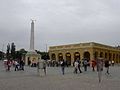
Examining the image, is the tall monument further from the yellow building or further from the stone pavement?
the stone pavement

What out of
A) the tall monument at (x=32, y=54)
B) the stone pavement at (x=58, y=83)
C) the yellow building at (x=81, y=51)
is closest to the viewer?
the stone pavement at (x=58, y=83)

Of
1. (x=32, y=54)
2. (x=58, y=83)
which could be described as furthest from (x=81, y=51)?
(x=58, y=83)

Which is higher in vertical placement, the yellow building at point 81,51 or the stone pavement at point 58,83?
the yellow building at point 81,51

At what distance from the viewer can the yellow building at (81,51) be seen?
8250 centimetres

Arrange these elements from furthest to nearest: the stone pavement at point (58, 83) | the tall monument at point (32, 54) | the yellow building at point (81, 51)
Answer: the yellow building at point (81, 51), the tall monument at point (32, 54), the stone pavement at point (58, 83)

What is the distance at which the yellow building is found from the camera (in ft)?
271

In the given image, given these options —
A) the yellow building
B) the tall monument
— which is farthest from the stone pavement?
the yellow building

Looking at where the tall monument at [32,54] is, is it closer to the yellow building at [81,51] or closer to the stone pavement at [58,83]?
the yellow building at [81,51]

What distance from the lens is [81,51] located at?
3337 inches

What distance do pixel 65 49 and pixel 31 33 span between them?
18650 millimetres

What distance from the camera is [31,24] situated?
244 ft

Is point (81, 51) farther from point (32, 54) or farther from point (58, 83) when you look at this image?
point (58, 83)

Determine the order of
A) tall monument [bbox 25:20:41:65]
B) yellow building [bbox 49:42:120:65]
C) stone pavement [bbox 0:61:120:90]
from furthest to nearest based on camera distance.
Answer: yellow building [bbox 49:42:120:65], tall monument [bbox 25:20:41:65], stone pavement [bbox 0:61:120:90]

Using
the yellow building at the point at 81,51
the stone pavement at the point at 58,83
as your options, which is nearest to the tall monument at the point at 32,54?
the yellow building at the point at 81,51
